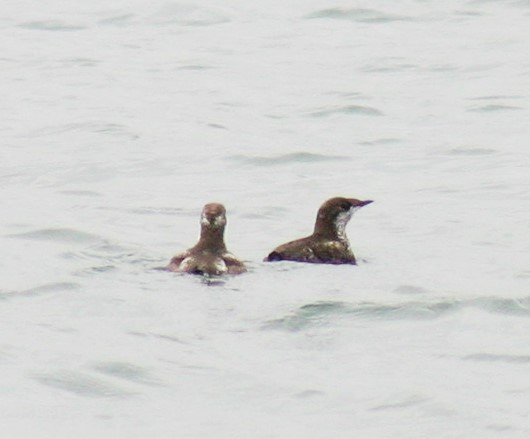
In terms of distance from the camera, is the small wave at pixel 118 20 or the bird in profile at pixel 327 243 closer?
the bird in profile at pixel 327 243

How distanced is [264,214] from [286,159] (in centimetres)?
252

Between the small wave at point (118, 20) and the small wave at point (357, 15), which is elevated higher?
the small wave at point (357, 15)

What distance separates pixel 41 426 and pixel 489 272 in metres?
4.67

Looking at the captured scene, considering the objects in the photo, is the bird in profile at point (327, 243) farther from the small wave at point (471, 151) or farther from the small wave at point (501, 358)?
the small wave at point (471, 151)

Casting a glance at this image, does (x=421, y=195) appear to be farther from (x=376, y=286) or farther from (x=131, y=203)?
(x=376, y=286)

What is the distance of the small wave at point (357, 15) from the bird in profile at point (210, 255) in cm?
1341

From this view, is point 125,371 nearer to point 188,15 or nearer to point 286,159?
point 286,159

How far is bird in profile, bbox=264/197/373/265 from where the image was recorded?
14.0 metres

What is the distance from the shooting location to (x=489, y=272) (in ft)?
46.7

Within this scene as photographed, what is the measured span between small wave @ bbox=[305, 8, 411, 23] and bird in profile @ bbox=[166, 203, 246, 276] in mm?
13406

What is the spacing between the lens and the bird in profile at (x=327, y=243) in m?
14.0

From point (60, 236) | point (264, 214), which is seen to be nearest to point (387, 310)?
point (60, 236)

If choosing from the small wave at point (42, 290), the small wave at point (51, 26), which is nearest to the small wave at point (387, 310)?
the small wave at point (42, 290)

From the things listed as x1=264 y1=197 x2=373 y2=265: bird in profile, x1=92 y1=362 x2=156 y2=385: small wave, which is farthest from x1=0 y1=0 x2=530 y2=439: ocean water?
x1=264 y1=197 x2=373 y2=265: bird in profile
